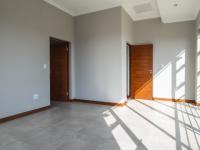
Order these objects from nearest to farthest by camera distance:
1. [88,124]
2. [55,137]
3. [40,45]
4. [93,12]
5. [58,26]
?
[55,137] < [88,124] < [40,45] < [58,26] < [93,12]

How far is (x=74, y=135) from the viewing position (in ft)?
A: 8.41

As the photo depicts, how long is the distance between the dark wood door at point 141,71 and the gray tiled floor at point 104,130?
163 cm

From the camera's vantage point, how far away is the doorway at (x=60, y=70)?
5.17 meters

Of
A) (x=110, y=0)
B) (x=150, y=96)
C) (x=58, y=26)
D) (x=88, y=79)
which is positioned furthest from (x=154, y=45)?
(x=58, y=26)

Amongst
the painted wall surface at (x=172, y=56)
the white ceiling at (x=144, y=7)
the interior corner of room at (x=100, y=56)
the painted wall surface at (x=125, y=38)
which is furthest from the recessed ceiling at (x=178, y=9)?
the painted wall surface at (x=125, y=38)

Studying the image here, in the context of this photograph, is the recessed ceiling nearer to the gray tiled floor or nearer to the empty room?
the empty room

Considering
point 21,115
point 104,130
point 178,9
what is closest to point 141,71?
point 178,9

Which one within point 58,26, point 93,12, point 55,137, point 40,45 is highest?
point 93,12

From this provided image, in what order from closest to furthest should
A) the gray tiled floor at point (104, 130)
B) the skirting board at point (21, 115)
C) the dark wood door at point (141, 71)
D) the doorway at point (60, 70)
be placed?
1. the gray tiled floor at point (104, 130)
2. the skirting board at point (21, 115)
3. the doorway at point (60, 70)
4. the dark wood door at point (141, 71)

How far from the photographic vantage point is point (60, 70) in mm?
5312

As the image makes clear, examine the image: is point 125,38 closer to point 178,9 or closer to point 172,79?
point 178,9

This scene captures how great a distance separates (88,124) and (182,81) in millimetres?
3690

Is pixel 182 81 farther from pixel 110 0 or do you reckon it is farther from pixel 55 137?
pixel 55 137

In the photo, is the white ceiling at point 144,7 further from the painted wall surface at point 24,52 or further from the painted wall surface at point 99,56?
the painted wall surface at point 24,52
